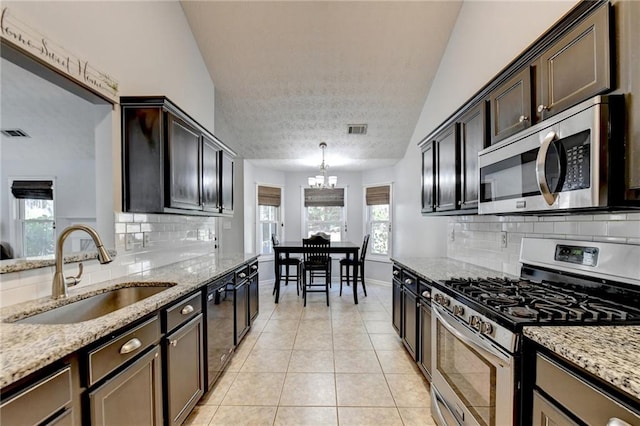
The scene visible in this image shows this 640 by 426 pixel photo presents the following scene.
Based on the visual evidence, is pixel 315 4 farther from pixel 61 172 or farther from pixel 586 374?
pixel 586 374

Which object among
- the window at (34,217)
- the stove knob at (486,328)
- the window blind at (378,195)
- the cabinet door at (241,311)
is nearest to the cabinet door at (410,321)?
the stove knob at (486,328)

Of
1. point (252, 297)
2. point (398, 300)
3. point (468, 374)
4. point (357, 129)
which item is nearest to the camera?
point (468, 374)

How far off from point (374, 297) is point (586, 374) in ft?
13.5

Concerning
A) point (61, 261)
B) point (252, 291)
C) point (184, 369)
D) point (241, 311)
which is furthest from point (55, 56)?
point (252, 291)

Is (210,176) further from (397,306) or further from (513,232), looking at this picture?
(513,232)

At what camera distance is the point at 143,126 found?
2006mm

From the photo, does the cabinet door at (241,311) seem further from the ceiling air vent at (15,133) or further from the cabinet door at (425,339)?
the ceiling air vent at (15,133)

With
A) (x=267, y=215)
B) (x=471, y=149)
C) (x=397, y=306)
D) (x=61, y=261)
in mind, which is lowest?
(x=397, y=306)

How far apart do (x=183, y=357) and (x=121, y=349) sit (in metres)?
0.59

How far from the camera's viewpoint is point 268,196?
19.5ft

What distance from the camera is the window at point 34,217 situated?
1678 mm

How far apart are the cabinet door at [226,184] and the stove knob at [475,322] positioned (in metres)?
2.68

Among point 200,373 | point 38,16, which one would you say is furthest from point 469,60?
point 200,373

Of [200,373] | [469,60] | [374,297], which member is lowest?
[374,297]
